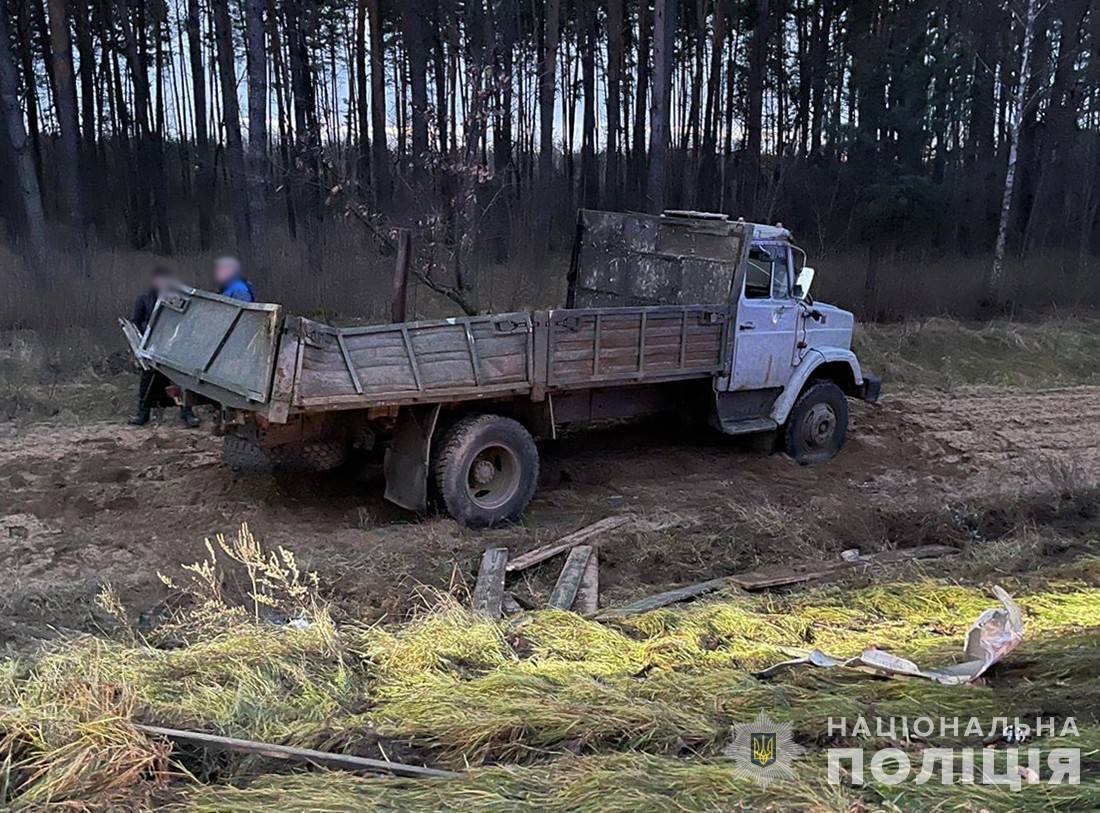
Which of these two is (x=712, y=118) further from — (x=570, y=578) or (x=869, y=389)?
(x=570, y=578)

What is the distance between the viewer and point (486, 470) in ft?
26.5

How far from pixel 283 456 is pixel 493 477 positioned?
5.92 ft

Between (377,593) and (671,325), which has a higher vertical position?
(671,325)

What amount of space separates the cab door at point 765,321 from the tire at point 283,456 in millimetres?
4094

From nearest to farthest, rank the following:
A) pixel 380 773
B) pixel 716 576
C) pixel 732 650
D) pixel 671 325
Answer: pixel 380 773 < pixel 732 650 < pixel 716 576 < pixel 671 325

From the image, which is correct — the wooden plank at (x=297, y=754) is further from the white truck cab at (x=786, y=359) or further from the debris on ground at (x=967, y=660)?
the white truck cab at (x=786, y=359)

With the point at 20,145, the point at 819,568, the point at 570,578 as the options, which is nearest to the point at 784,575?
the point at 819,568

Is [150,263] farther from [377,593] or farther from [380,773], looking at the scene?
[380,773]

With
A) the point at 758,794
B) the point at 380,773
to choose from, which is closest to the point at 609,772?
the point at 758,794

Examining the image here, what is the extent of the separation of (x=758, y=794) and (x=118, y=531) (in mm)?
5719

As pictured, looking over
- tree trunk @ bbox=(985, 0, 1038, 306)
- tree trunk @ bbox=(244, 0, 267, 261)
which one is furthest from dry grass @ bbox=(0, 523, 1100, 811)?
tree trunk @ bbox=(985, 0, 1038, 306)

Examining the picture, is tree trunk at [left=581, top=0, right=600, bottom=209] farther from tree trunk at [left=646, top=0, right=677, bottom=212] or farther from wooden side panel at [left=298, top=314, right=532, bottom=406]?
wooden side panel at [left=298, top=314, right=532, bottom=406]

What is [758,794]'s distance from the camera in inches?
137

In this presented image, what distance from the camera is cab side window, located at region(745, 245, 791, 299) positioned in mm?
9445
